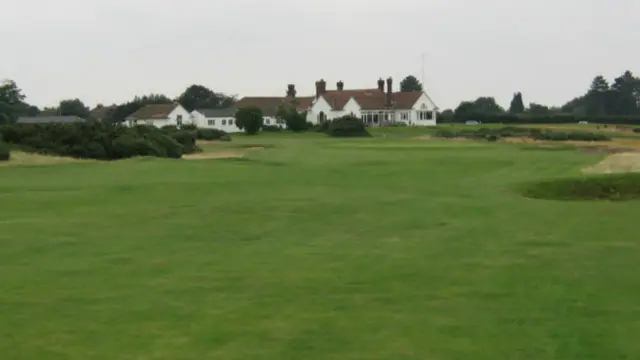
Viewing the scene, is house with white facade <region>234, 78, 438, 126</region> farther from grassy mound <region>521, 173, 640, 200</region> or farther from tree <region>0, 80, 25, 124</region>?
grassy mound <region>521, 173, 640, 200</region>

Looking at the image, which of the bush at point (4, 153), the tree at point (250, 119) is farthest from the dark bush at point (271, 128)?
the bush at point (4, 153)

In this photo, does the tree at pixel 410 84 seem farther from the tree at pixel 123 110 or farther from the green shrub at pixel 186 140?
the green shrub at pixel 186 140

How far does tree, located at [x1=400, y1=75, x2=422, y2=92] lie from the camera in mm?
166750

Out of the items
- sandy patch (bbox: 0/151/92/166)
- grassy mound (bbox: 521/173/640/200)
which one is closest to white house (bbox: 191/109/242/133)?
sandy patch (bbox: 0/151/92/166)

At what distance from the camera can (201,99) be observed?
143750mm

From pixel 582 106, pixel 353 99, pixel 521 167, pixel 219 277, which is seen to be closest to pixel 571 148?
pixel 521 167

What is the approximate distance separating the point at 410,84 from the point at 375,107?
61030 mm

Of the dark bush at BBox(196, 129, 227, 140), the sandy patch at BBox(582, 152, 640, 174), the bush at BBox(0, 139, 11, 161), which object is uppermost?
the bush at BBox(0, 139, 11, 161)

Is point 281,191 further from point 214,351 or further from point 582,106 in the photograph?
point 582,106

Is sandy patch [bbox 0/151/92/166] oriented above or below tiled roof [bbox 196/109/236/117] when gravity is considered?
below

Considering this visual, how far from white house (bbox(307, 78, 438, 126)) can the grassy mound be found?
84375mm

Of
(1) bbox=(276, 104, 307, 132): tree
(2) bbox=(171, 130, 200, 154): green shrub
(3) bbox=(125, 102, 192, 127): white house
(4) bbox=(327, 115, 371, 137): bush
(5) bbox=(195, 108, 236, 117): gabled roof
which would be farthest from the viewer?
(5) bbox=(195, 108, 236, 117): gabled roof

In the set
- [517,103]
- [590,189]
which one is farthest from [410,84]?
[590,189]

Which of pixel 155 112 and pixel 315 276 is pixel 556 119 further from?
pixel 315 276
